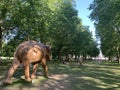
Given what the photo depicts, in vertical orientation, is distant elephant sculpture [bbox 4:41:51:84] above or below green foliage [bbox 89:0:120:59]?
below

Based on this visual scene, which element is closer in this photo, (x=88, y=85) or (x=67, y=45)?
(x=88, y=85)

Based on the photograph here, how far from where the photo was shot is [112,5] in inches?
1342

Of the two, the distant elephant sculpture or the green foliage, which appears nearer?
the distant elephant sculpture

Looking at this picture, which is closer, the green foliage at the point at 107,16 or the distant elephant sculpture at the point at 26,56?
the distant elephant sculpture at the point at 26,56

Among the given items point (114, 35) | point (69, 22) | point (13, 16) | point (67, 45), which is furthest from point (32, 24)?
point (67, 45)

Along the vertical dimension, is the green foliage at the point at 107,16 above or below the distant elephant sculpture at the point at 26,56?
above

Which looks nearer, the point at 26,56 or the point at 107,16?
the point at 26,56

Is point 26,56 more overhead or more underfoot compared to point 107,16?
more underfoot

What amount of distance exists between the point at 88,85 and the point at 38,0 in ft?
63.4

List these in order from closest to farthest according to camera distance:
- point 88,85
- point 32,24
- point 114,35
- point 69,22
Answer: point 88,85 < point 32,24 < point 114,35 < point 69,22

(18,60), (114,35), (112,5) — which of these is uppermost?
(112,5)

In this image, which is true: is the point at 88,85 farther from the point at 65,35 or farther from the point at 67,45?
the point at 67,45

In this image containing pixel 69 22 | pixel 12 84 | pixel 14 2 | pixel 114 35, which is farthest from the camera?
pixel 69 22

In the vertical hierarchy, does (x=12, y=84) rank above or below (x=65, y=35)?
below
